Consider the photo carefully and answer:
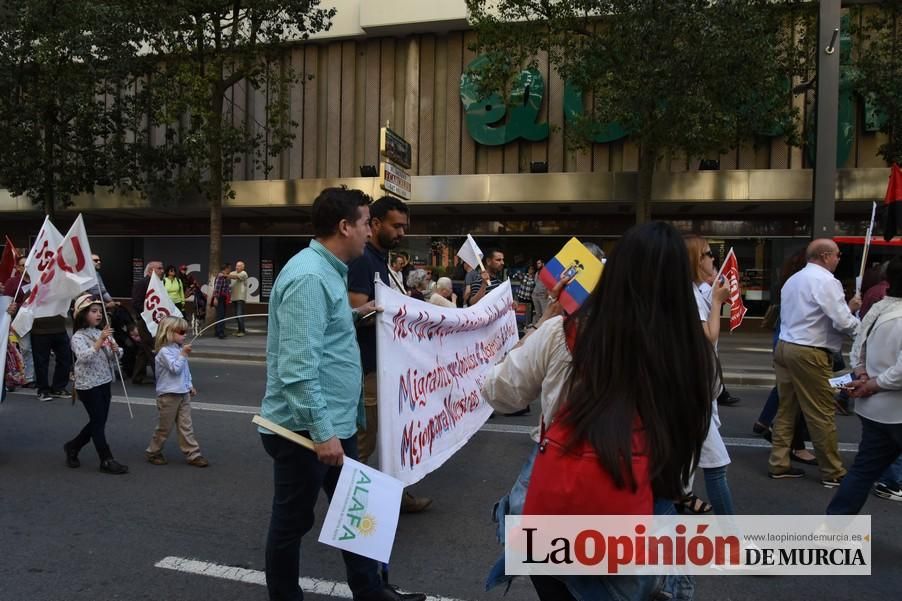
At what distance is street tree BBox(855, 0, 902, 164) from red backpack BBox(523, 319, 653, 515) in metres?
15.9

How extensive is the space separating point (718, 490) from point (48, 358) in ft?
27.3

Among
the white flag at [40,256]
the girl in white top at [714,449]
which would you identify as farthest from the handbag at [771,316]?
the white flag at [40,256]

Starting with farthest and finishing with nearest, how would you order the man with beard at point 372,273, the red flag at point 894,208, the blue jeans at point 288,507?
the red flag at point 894,208 → the man with beard at point 372,273 → the blue jeans at point 288,507

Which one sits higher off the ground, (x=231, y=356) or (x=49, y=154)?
Result: (x=49, y=154)

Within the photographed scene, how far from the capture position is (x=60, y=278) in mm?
6070

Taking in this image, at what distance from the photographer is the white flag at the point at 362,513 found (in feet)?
8.87

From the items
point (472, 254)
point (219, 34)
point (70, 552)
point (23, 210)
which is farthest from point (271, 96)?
point (70, 552)

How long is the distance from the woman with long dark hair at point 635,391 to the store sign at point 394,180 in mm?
11759

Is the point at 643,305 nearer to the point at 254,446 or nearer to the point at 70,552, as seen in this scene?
the point at 70,552

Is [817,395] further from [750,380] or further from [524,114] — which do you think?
[524,114]

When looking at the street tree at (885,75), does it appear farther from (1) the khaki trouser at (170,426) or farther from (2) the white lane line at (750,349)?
(1) the khaki trouser at (170,426)

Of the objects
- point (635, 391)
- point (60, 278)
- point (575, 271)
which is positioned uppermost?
point (575, 271)

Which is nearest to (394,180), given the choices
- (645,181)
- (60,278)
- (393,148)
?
(393,148)

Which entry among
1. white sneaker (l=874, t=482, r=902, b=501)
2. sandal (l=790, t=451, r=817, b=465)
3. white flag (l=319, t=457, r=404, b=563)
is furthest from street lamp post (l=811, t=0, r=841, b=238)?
white flag (l=319, t=457, r=404, b=563)
